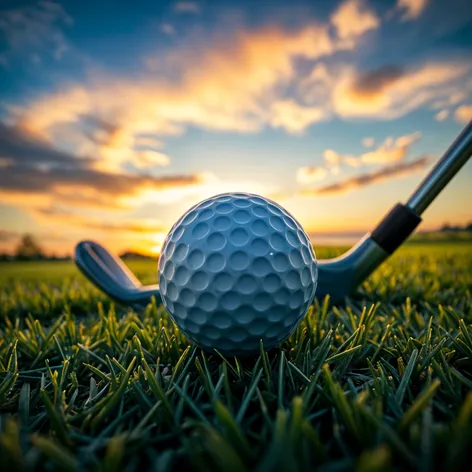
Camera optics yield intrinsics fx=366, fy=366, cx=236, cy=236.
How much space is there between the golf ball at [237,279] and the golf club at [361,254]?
0.96m

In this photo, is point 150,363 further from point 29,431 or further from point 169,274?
point 29,431

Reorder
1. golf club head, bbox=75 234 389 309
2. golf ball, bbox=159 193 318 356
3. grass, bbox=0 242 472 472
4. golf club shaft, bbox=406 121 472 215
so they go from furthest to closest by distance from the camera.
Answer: golf club head, bbox=75 234 389 309 → golf club shaft, bbox=406 121 472 215 → golf ball, bbox=159 193 318 356 → grass, bbox=0 242 472 472

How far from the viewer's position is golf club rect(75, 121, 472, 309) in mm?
2521

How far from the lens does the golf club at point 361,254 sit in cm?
252

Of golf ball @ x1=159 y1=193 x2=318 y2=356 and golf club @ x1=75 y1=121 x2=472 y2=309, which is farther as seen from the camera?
golf club @ x1=75 y1=121 x2=472 y2=309

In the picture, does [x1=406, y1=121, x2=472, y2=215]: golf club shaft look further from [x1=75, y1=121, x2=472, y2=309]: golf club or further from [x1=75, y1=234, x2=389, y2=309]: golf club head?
[x1=75, y1=234, x2=389, y2=309]: golf club head

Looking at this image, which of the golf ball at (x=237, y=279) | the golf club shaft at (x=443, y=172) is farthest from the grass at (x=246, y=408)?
the golf club shaft at (x=443, y=172)

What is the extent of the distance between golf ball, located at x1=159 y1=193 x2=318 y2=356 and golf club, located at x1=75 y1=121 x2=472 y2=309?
96 centimetres

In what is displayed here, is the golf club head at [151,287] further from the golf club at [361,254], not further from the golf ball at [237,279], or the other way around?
the golf ball at [237,279]

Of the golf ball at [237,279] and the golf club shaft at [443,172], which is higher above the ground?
the golf club shaft at [443,172]

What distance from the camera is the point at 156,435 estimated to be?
1217 millimetres

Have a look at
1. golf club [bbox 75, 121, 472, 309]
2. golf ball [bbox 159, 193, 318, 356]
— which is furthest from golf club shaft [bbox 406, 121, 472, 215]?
golf ball [bbox 159, 193, 318, 356]

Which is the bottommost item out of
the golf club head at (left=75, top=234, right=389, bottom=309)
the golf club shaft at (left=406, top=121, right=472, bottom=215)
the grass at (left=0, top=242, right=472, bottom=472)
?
the grass at (left=0, top=242, right=472, bottom=472)

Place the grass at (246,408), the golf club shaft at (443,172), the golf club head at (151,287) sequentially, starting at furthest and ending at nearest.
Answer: the golf club head at (151,287)
the golf club shaft at (443,172)
the grass at (246,408)
